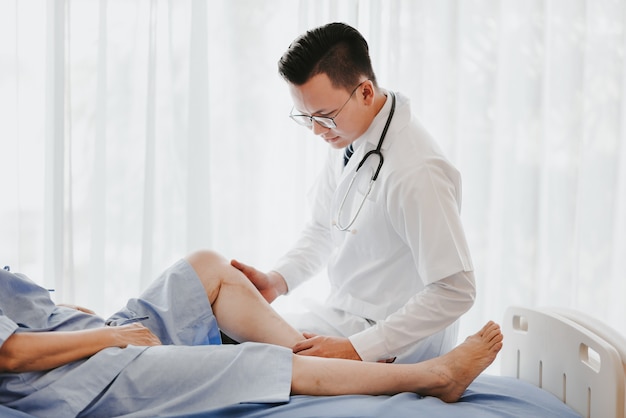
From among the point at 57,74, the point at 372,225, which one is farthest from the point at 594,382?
the point at 57,74

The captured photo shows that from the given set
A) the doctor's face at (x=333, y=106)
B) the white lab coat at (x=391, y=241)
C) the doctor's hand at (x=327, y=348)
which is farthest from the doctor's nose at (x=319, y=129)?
the doctor's hand at (x=327, y=348)

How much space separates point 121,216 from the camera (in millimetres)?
2777

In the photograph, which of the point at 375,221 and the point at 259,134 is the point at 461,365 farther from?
the point at 259,134

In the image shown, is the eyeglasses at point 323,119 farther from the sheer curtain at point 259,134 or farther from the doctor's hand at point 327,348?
the sheer curtain at point 259,134

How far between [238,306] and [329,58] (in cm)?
69

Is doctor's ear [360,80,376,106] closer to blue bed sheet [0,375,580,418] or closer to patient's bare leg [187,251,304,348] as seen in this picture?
patient's bare leg [187,251,304,348]

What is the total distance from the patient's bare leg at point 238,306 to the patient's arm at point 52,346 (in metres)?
0.31

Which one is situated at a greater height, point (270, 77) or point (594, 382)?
point (270, 77)

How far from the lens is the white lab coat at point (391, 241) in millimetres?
1801

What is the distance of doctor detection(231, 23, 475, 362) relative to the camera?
1803 mm

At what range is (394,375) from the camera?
5.43 feet

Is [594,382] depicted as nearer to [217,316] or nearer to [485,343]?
[485,343]

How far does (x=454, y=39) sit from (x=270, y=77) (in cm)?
78

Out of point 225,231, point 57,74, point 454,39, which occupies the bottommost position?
point 225,231
